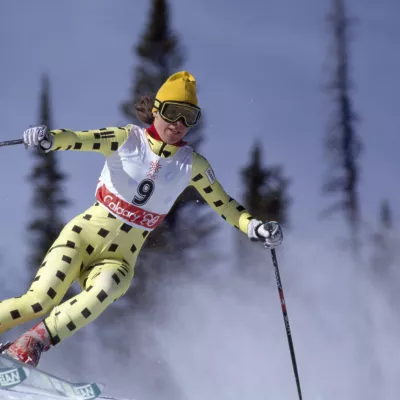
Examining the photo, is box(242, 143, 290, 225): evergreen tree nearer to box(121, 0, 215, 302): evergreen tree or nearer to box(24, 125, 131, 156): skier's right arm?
box(121, 0, 215, 302): evergreen tree

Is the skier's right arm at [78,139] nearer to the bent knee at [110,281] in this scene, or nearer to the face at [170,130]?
the face at [170,130]

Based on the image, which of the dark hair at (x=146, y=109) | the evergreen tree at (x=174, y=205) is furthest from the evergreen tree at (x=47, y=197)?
the dark hair at (x=146, y=109)

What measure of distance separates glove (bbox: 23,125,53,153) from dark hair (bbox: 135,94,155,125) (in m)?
0.98

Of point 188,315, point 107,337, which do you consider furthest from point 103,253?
point 107,337

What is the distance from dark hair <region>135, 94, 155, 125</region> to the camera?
232 inches

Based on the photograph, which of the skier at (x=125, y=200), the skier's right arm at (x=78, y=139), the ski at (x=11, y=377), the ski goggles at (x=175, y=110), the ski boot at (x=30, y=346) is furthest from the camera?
the ski goggles at (x=175, y=110)

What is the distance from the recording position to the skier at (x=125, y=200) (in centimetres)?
534

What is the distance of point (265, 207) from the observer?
20.3 metres

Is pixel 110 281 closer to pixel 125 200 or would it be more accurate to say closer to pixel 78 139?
pixel 125 200

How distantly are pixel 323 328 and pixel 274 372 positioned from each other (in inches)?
63.7

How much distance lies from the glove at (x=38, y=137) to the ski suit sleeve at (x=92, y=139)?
0.09 m

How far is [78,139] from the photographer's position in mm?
5430

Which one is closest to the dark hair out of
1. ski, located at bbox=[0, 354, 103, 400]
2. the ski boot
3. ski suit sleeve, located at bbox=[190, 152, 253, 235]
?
ski suit sleeve, located at bbox=[190, 152, 253, 235]

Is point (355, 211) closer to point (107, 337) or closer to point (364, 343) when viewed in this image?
point (107, 337)
